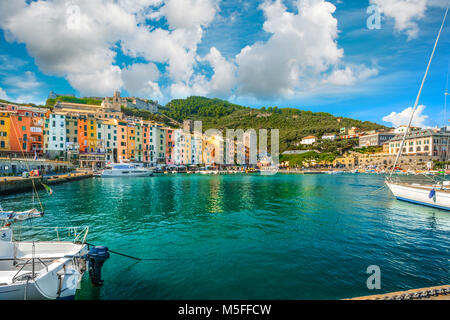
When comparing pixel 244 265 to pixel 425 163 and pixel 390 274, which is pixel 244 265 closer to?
pixel 390 274

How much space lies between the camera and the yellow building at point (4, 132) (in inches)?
1957

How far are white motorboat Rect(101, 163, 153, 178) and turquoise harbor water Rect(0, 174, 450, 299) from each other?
39324 millimetres

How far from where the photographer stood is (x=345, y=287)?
25.5 feet

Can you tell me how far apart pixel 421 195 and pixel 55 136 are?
3209 inches

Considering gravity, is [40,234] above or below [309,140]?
below

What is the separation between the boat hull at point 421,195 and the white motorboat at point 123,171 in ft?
190

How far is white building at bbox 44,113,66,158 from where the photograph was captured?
60.3 m

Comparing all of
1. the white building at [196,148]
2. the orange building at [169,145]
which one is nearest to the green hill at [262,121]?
the white building at [196,148]

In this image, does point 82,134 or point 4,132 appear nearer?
point 4,132

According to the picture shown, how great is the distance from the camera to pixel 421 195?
2142cm

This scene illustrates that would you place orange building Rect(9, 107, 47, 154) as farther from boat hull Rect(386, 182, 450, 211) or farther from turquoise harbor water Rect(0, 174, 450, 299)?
boat hull Rect(386, 182, 450, 211)

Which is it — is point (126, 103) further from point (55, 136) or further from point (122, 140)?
point (55, 136)

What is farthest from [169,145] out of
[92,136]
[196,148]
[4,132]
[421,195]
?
[421,195]

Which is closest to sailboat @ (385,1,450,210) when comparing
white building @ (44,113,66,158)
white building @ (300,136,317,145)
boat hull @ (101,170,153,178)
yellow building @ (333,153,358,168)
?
boat hull @ (101,170,153,178)
